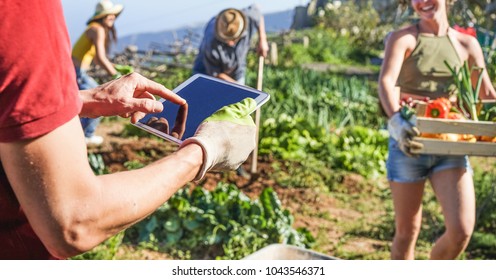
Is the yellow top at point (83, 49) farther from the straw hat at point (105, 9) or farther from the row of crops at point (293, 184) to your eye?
the row of crops at point (293, 184)

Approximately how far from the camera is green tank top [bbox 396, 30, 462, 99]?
3.40 metres

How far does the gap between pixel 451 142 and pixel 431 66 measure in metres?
0.51

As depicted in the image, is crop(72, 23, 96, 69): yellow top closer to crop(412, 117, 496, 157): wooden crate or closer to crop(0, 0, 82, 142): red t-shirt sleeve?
Result: crop(412, 117, 496, 157): wooden crate

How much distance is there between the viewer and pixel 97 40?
6160 millimetres

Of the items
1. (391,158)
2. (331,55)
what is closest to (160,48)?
(331,55)

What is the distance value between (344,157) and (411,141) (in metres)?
3.44

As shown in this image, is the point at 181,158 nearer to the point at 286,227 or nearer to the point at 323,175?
the point at 286,227

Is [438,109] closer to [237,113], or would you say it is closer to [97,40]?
[237,113]

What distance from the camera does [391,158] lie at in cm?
332

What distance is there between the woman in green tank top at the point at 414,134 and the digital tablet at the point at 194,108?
1.47m

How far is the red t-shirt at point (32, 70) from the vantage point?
1.08m

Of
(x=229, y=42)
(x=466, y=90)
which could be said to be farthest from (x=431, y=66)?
(x=229, y=42)

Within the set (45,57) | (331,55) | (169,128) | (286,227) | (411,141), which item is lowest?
(331,55)

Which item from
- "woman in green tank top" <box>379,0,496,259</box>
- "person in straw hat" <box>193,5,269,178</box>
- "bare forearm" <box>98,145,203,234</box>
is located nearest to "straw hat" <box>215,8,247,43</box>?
"person in straw hat" <box>193,5,269,178</box>
